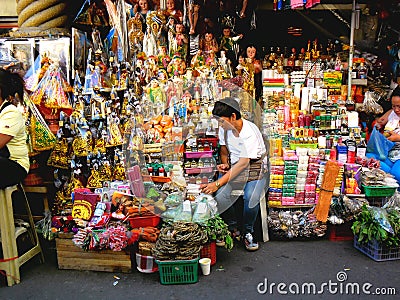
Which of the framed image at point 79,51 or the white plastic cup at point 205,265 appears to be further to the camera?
the framed image at point 79,51

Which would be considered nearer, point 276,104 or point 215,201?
point 215,201

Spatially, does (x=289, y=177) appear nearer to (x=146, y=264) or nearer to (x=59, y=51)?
(x=146, y=264)

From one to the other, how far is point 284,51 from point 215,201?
252 centimetres

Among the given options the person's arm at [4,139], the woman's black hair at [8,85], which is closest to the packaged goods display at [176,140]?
the woman's black hair at [8,85]

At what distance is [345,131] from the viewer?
4543 millimetres

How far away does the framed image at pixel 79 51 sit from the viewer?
178 inches

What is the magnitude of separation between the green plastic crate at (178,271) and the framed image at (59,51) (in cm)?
220

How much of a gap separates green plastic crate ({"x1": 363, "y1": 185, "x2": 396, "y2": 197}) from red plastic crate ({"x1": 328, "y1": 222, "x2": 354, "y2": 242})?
34 cm

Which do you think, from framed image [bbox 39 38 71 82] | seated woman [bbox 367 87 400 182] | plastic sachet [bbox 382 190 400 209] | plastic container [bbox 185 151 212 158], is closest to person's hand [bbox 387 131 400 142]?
seated woman [bbox 367 87 400 182]

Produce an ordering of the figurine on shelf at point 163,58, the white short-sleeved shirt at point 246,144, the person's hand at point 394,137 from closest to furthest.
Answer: the white short-sleeved shirt at point 246,144
the person's hand at point 394,137
the figurine on shelf at point 163,58

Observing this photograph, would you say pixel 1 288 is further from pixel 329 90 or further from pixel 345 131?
pixel 329 90

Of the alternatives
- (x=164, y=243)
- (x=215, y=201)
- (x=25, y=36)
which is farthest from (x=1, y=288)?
(x=25, y=36)

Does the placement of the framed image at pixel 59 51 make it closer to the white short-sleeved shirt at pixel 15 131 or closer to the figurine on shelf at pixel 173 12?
the white short-sleeved shirt at pixel 15 131

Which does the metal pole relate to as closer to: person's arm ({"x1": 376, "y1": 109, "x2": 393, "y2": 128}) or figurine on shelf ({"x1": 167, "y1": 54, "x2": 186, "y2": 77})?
person's arm ({"x1": 376, "y1": 109, "x2": 393, "y2": 128})
